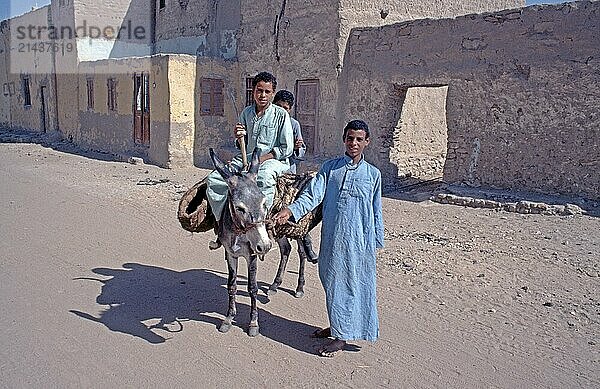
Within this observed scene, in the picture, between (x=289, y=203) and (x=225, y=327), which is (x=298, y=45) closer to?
(x=289, y=203)

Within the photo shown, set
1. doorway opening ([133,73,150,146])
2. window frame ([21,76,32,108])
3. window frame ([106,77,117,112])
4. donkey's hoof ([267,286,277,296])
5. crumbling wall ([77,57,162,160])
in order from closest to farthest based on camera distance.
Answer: donkey's hoof ([267,286,277,296]) < crumbling wall ([77,57,162,160]) < doorway opening ([133,73,150,146]) < window frame ([106,77,117,112]) < window frame ([21,76,32,108])

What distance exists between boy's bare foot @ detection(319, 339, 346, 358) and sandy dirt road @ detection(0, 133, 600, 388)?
8cm

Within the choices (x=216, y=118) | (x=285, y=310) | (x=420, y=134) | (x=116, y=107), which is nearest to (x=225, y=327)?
(x=285, y=310)

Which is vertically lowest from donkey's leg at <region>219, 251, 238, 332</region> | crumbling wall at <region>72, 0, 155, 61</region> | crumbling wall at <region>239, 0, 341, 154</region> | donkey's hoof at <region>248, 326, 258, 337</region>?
donkey's hoof at <region>248, 326, 258, 337</region>

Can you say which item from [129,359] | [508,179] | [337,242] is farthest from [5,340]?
[508,179]

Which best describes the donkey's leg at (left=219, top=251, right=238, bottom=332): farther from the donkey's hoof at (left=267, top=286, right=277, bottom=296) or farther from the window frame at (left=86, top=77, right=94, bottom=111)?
the window frame at (left=86, top=77, right=94, bottom=111)

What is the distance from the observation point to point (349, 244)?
3484 millimetres

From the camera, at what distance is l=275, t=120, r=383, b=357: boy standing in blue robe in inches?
137

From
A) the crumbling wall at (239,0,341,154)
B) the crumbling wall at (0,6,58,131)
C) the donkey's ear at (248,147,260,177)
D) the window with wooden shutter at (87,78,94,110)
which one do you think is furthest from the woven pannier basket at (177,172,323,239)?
the crumbling wall at (0,6,58,131)

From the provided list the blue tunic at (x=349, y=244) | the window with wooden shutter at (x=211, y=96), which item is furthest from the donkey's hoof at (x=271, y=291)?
the window with wooden shutter at (x=211, y=96)

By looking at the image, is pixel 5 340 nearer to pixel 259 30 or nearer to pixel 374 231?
pixel 374 231

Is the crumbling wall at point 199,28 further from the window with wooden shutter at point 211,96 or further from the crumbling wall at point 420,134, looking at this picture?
the crumbling wall at point 420,134

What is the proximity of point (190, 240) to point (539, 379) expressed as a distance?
4422mm

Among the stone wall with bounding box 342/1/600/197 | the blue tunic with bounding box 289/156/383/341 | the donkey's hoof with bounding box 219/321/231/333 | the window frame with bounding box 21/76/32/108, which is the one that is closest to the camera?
the blue tunic with bounding box 289/156/383/341
